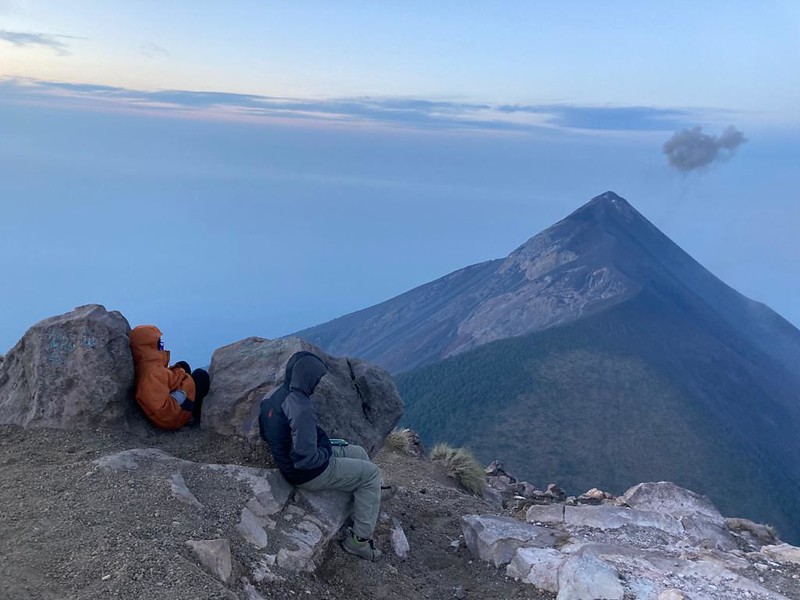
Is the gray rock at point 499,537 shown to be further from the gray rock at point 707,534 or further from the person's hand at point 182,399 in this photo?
the person's hand at point 182,399

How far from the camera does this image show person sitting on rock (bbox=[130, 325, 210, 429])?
11.0 meters

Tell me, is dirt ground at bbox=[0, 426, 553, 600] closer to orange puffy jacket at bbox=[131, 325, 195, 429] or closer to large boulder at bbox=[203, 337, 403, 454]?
orange puffy jacket at bbox=[131, 325, 195, 429]

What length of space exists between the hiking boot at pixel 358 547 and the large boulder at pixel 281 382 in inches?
71.5

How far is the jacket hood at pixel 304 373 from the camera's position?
9133 mm

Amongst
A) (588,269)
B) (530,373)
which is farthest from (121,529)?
(588,269)

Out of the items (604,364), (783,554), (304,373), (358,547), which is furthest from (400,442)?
(604,364)

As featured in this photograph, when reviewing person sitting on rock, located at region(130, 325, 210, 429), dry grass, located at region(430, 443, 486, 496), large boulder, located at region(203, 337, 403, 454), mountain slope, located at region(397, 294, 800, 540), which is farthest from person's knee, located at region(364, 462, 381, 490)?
mountain slope, located at region(397, 294, 800, 540)

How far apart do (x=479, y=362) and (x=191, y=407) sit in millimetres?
47690

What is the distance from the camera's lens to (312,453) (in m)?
9.22

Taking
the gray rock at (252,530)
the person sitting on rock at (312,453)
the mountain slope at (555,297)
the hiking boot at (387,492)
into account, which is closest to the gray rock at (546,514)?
the hiking boot at (387,492)

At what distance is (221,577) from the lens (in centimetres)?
760

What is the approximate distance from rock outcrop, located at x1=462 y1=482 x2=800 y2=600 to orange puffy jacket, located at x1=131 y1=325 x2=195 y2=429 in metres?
4.51

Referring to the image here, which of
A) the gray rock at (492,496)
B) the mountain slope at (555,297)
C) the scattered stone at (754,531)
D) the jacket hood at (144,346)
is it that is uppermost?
the jacket hood at (144,346)

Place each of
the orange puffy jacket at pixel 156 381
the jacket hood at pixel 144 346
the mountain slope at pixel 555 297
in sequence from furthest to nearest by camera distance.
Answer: the mountain slope at pixel 555 297, the jacket hood at pixel 144 346, the orange puffy jacket at pixel 156 381
